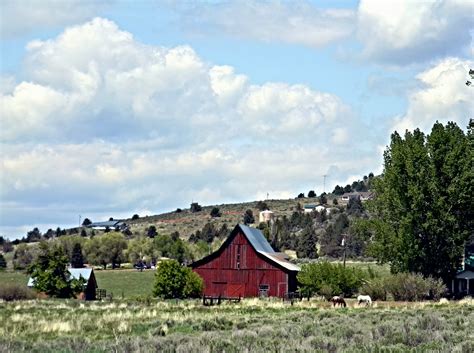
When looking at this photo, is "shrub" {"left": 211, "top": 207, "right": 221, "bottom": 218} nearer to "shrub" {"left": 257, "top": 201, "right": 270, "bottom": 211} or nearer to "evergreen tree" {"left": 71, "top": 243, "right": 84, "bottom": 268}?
"shrub" {"left": 257, "top": 201, "right": 270, "bottom": 211}

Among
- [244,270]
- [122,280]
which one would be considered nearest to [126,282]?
[122,280]

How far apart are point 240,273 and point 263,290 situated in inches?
89.7

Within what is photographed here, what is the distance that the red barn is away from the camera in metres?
71.0

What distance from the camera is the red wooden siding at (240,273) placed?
71125 millimetres

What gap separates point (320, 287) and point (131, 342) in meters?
41.8

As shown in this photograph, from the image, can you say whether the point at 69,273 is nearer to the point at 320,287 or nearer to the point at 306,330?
the point at 320,287

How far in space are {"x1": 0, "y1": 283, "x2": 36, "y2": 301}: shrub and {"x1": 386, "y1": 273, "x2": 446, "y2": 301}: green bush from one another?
2517 cm

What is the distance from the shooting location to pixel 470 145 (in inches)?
2376

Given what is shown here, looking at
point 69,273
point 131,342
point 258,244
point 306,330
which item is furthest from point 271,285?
point 131,342

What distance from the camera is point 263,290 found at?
71375mm

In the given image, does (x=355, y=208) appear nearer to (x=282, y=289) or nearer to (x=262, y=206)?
(x=262, y=206)

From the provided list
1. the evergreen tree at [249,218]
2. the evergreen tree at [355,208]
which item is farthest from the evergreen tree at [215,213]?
the evergreen tree at [355,208]

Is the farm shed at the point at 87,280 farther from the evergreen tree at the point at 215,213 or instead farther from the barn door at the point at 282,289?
the evergreen tree at the point at 215,213

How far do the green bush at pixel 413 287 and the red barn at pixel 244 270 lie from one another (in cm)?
1292
